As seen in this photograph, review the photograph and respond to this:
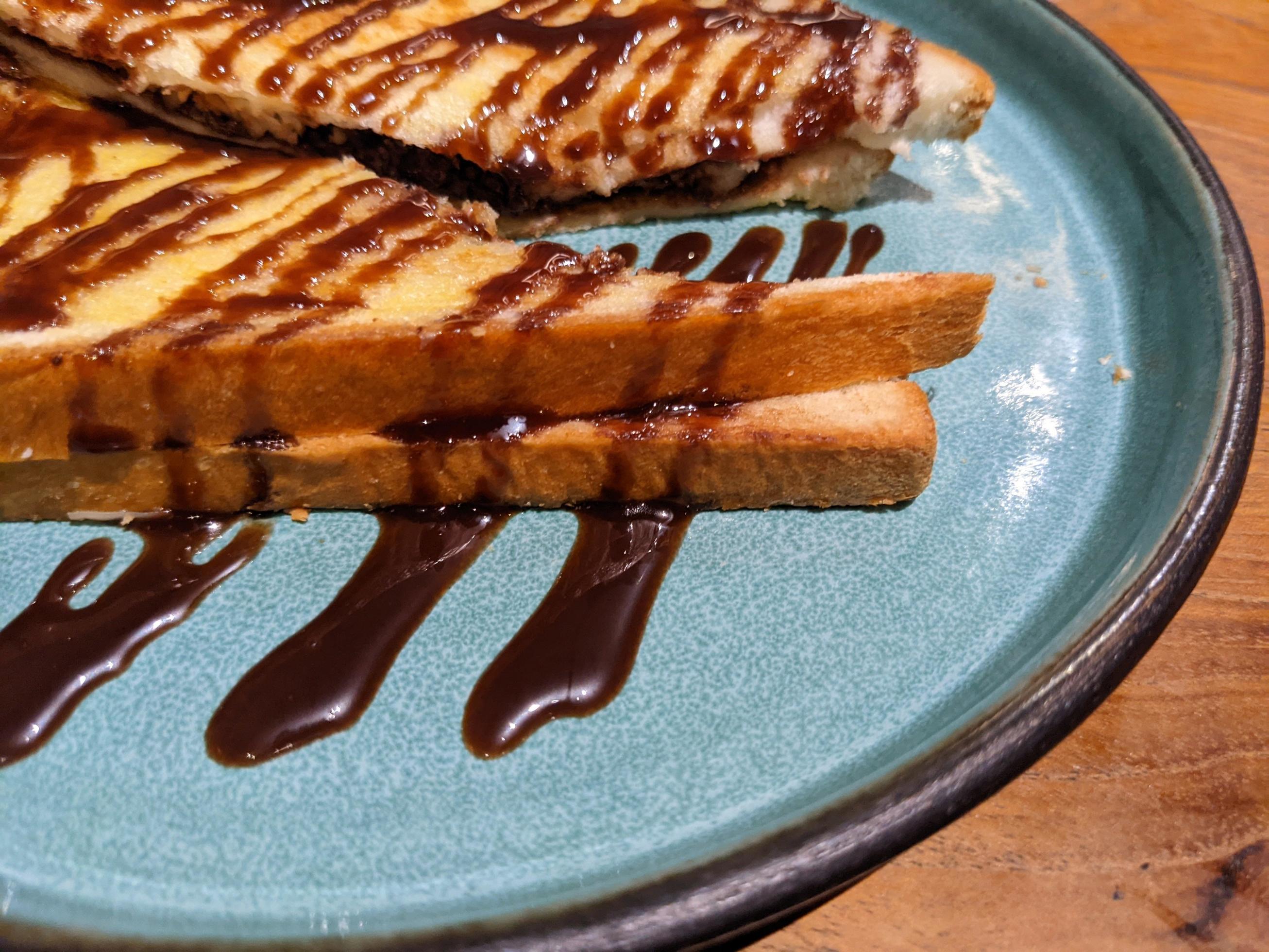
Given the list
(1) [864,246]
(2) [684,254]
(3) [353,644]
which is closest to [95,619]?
(3) [353,644]

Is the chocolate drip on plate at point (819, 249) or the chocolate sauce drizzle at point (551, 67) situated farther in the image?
the chocolate drip on plate at point (819, 249)

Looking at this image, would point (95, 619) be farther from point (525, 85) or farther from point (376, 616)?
point (525, 85)

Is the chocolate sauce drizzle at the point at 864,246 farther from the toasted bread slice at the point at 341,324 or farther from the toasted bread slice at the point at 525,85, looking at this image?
the toasted bread slice at the point at 341,324

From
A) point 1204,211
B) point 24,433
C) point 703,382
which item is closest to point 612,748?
point 703,382

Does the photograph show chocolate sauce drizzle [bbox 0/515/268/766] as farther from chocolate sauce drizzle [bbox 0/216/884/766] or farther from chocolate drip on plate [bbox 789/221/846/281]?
chocolate drip on plate [bbox 789/221/846/281]

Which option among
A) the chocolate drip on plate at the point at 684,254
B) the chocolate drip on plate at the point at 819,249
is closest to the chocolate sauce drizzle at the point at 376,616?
the chocolate drip on plate at the point at 684,254

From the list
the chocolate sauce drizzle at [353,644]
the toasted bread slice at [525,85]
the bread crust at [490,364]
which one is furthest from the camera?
the toasted bread slice at [525,85]
